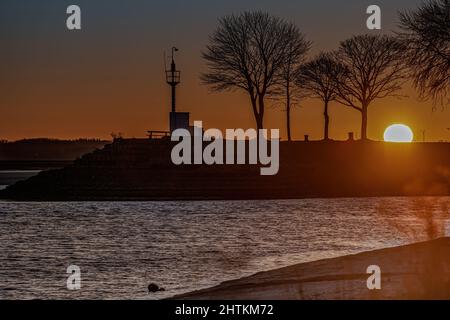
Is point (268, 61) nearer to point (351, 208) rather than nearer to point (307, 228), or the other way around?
point (351, 208)

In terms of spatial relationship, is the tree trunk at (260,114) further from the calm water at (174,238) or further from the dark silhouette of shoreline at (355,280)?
the dark silhouette of shoreline at (355,280)

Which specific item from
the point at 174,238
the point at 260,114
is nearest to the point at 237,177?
the point at 260,114

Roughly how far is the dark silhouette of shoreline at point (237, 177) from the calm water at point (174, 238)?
402 centimetres

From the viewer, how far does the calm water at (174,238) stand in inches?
1198

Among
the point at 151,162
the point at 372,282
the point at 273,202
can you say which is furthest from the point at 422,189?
the point at 372,282

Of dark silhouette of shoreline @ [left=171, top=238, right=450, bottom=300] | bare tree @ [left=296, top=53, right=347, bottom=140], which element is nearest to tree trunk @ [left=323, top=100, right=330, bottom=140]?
bare tree @ [left=296, top=53, right=347, bottom=140]

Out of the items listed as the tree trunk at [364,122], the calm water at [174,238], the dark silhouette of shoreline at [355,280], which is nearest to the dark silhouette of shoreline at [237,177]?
the calm water at [174,238]

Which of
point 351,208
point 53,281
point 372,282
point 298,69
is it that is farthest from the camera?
point 298,69

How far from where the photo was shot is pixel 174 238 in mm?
46281

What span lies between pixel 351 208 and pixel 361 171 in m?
15.7

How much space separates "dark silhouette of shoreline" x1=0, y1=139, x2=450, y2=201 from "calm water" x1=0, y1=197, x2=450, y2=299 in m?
4.02

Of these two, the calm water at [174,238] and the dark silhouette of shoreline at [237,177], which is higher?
the dark silhouette of shoreline at [237,177]

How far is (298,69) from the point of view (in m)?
102

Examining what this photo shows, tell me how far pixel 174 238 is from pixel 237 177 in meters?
33.8
